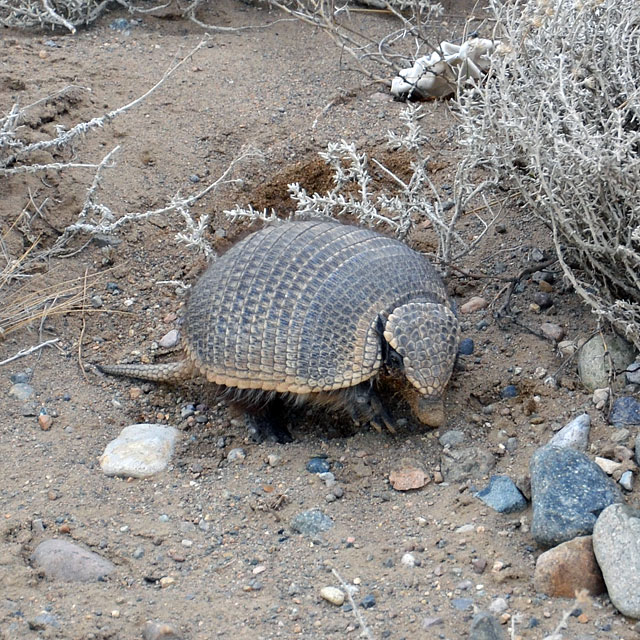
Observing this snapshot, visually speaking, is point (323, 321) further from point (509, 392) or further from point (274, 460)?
point (509, 392)

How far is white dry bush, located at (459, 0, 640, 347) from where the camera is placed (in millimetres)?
4234

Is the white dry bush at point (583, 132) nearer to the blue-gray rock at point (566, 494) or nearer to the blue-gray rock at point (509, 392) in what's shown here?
the blue-gray rock at point (509, 392)

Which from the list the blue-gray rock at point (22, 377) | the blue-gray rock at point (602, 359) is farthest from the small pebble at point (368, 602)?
the blue-gray rock at point (22, 377)

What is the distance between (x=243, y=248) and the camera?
504cm

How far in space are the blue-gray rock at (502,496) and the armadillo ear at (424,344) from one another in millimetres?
542

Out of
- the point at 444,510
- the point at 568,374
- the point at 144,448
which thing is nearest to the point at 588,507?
the point at 444,510

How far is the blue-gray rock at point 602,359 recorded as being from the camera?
15.2 ft

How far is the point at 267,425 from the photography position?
5.12 meters

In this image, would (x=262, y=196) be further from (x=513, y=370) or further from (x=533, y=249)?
(x=513, y=370)

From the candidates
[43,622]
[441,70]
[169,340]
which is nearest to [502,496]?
[43,622]

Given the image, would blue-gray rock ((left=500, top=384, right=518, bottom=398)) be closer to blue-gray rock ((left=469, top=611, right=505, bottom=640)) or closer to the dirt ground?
the dirt ground

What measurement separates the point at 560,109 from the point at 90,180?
361cm

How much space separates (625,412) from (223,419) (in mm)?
2239

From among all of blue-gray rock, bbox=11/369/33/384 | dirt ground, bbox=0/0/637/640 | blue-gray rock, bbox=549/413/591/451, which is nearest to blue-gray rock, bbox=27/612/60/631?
dirt ground, bbox=0/0/637/640
